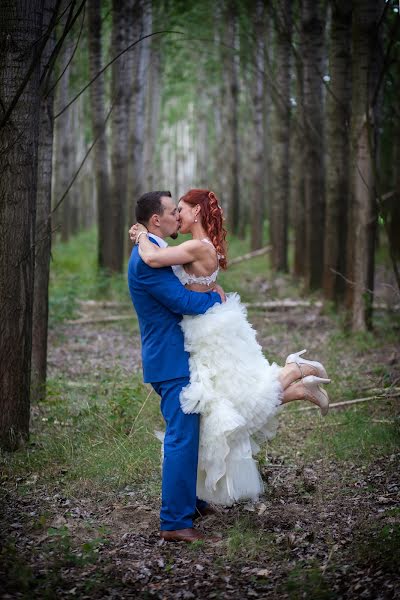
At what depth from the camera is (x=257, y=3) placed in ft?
63.6

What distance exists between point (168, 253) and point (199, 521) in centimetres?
196

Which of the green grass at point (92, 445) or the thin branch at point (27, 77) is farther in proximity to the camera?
the green grass at point (92, 445)

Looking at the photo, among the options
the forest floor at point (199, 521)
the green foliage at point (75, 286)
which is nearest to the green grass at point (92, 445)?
the forest floor at point (199, 521)

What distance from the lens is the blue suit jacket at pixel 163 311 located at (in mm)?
5316

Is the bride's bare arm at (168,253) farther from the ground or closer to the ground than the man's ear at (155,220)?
closer to the ground

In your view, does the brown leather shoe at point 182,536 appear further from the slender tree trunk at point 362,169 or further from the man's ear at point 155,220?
the slender tree trunk at point 362,169

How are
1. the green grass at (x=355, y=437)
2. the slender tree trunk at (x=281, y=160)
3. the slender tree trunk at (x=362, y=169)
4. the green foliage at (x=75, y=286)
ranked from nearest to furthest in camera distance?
1. the green grass at (x=355, y=437)
2. the slender tree trunk at (x=362, y=169)
3. the green foliage at (x=75, y=286)
4. the slender tree trunk at (x=281, y=160)

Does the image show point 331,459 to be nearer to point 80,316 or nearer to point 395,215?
point 80,316

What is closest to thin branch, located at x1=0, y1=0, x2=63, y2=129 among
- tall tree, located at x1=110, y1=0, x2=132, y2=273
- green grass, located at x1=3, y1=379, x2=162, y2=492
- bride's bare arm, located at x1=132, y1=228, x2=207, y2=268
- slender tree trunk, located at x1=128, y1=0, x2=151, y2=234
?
bride's bare arm, located at x1=132, y1=228, x2=207, y2=268

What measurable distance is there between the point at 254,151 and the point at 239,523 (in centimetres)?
1839

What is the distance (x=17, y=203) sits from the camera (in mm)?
6348

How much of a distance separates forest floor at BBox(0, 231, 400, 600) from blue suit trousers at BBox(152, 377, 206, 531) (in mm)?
189

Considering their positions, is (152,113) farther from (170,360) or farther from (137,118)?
(170,360)

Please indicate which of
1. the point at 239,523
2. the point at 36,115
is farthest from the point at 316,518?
the point at 36,115
